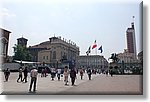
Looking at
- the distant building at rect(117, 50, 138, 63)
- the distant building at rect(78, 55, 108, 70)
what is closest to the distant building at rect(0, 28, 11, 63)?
the distant building at rect(78, 55, 108, 70)

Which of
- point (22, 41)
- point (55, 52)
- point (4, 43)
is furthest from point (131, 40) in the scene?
point (4, 43)

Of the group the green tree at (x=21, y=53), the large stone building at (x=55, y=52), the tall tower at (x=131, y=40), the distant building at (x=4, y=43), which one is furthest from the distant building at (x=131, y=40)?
the distant building at (x=4, y=43)

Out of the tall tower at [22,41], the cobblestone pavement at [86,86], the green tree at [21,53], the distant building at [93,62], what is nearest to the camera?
the cobblestone pavement at [86,86]

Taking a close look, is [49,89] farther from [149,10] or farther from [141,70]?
[149,10]

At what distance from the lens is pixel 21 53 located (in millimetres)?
6527

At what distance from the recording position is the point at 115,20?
21.1 feet

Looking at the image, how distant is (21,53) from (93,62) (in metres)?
1.43

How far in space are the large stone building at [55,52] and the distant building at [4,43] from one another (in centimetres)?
46

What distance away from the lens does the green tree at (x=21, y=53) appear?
645 cm

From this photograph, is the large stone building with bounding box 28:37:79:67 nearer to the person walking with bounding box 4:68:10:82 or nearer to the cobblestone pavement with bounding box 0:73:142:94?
the cobblestone pavement with bounding box 0:73:142:94

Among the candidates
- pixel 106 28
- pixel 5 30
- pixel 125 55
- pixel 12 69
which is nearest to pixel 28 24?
pixel 5 30

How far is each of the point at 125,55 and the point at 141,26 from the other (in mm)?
646

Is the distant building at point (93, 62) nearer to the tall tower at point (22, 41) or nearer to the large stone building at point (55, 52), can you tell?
the large stone building at point (55, 52)

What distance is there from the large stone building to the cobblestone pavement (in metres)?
0.38
